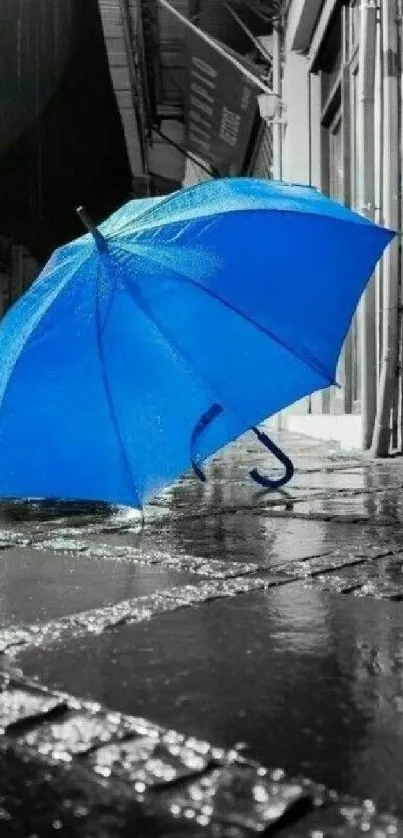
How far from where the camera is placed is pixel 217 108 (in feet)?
35.6

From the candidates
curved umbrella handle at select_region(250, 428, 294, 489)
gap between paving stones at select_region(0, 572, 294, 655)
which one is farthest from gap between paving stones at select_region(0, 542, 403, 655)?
curved umbrella handle at select_region(250, 428, 294, 489)

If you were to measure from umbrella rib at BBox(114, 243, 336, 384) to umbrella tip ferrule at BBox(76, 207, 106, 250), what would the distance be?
45 mm

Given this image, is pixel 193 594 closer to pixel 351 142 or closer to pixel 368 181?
pixel 368 181

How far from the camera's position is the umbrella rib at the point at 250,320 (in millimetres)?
2110

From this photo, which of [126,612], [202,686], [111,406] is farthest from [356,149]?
[202,686]

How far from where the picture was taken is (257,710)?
2.77 feet

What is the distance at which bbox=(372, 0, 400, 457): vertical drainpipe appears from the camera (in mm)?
→ 4434

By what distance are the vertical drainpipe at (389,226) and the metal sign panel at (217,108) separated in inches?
176

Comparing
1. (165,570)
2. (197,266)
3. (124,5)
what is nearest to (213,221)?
(197,266)

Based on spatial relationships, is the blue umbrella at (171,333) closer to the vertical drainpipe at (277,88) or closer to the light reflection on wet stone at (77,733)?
the light reflection on wet stone at (77,733)

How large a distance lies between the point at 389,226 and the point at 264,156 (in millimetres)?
7306

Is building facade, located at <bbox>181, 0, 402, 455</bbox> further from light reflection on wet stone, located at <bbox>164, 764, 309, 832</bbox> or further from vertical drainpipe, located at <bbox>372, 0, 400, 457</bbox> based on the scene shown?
light reflection on wet stone, located at <bbox>164, 764, 309, 832</bbox>

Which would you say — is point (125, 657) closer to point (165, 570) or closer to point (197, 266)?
point (165, 570)

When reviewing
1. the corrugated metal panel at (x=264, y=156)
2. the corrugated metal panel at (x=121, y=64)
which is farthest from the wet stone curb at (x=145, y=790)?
the corrugated metal panel at (x=264, y=156)
